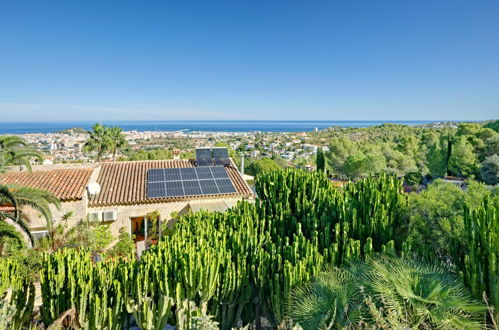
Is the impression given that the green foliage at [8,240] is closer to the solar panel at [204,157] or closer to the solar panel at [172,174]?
the solar panel at [172,174]

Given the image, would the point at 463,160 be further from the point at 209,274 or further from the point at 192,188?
the point at 209,274

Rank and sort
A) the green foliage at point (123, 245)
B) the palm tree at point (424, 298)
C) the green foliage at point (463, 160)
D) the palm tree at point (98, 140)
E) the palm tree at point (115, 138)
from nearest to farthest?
the palm tree at point (424, 298) → the green foliage at point (123, 245) → the palm tree at point (98, 140) → the palm tree at point (115, 138) → the green foliage at point (463, 160)

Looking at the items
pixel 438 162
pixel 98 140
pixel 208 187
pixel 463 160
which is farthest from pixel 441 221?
pixel 438 162

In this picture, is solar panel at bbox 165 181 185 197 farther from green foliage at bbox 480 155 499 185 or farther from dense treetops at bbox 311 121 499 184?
green foliage at bbox 480 155 499 185

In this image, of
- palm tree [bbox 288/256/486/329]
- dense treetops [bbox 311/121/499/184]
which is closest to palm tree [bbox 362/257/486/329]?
palm tree [bbox 288/256/486/329]

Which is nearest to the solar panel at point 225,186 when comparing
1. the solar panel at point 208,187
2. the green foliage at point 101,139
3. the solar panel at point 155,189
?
the solar panel at point 208,187

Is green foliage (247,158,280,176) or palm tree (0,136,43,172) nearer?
palm tree (0,136,43,172)
